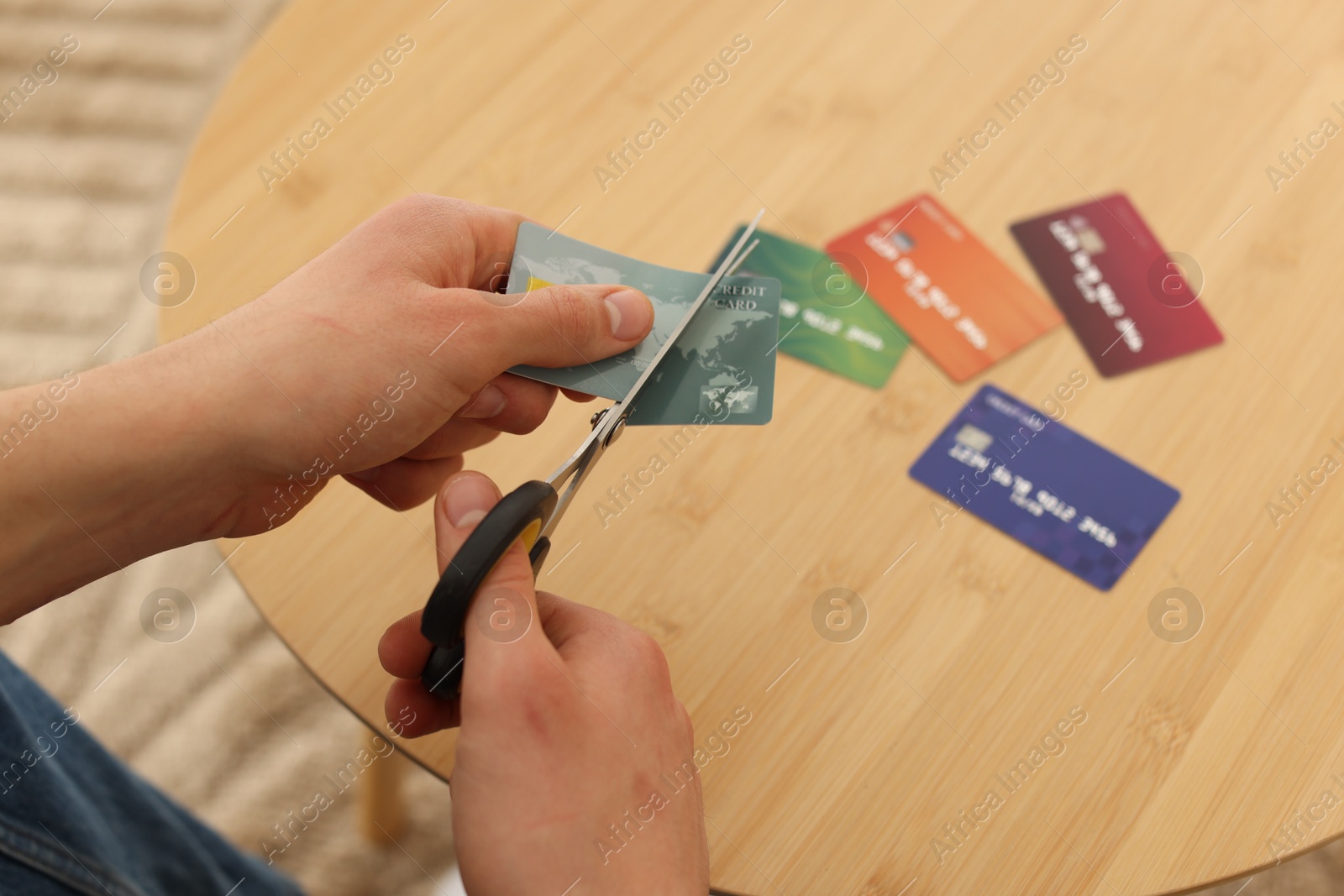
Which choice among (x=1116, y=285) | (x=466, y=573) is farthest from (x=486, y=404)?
(x=1116, y=285)

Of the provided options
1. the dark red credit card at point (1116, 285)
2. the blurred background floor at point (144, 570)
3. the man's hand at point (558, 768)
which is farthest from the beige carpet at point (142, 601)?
the dark red credit card at point (1116, 285)

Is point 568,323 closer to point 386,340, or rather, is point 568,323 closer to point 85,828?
point 386,340

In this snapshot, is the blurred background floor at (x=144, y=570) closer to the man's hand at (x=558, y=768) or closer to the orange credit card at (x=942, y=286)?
the man's hand at (x=558, y=768)

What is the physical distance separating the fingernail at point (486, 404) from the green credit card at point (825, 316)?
26cm

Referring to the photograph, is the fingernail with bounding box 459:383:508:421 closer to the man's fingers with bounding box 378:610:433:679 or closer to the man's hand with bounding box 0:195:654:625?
the man's hand with bounding box 0:195:654:625

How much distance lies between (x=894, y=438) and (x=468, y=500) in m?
0.40

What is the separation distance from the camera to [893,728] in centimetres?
77

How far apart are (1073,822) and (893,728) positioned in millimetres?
142

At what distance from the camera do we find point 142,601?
1444mm

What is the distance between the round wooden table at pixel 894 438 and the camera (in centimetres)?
75

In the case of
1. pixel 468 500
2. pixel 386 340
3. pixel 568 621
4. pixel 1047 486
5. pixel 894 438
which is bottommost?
pixel 1047 486

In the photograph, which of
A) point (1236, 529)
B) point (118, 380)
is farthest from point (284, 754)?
point (1236, 529)

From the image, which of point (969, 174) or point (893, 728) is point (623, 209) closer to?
point (969, 174)

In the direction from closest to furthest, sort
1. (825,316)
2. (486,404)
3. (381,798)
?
(486,404)
(825,316)
(381,798)
